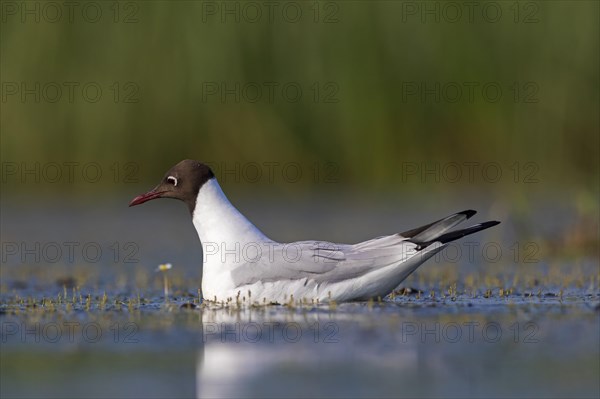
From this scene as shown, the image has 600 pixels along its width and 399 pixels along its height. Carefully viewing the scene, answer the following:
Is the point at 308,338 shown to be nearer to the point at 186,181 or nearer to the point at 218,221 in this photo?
A: the point at 218,221

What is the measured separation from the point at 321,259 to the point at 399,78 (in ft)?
29.7

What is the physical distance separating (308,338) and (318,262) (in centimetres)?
169

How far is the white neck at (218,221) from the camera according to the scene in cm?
1047

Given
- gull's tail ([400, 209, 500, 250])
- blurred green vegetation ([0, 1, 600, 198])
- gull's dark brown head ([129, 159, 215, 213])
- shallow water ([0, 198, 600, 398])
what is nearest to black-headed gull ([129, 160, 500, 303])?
gull's tail ([400, 209, 500, 250])

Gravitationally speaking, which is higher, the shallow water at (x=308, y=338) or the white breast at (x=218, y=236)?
the white breast at (x=218, y=236)

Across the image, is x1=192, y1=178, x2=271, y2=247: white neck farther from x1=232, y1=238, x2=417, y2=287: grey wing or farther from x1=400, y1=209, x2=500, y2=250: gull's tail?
x1=400, y1=209, x2=500, y2=250: gull's tail

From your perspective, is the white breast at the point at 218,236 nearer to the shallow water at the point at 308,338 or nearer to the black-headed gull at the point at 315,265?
the black-headed gull at the point at 315,265

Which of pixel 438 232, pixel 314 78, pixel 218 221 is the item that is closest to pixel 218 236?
pixel 218 221

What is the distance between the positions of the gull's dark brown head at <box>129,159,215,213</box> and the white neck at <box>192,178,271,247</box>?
0.06 meters

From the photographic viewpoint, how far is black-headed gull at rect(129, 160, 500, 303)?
1002cm

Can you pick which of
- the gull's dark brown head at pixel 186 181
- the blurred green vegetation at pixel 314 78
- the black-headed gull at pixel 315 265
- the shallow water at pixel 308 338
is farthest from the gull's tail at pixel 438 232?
the blurred green vegetation at pixel 314 78

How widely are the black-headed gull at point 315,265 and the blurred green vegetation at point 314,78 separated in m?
8.66

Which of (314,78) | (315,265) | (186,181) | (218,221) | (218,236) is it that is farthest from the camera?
(314,78)

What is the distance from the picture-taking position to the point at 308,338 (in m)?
8.45
